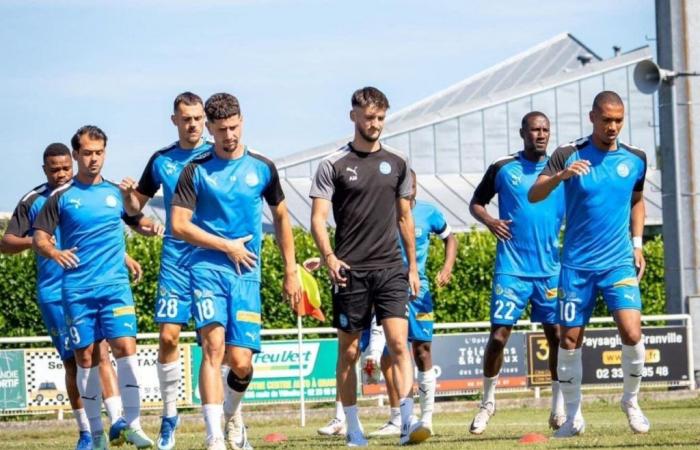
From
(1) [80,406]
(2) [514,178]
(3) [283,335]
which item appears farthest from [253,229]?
(3) [283,335]

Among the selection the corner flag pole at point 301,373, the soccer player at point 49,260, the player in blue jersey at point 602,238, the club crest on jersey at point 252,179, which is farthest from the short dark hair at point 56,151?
the corner flag pole at point 301,373

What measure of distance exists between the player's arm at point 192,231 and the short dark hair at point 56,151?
8.75ft

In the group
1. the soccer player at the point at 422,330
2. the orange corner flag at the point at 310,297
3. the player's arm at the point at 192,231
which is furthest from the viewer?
the orange corner flag at the point at 310,297

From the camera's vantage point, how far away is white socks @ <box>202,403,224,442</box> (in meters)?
10.1

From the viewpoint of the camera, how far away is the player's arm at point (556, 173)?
10898 millimetres

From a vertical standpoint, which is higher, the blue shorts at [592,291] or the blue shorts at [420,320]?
the blue shorts at [592,291]

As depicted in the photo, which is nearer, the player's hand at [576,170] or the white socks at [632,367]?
the player's hand at [576,170]

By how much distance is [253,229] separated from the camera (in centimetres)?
1083

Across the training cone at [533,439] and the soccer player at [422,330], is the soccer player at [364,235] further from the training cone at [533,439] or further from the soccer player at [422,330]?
the soccer player at [422,330]

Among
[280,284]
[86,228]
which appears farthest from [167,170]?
[280,284]

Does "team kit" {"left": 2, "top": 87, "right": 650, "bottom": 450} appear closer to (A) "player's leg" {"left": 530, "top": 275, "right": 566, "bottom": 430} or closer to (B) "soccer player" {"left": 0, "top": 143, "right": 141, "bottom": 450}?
(B) "soccer player" {"left": 0, "top": 143, "right": 141, "bottom": 450}

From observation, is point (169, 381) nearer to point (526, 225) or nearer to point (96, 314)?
point (96, 314)

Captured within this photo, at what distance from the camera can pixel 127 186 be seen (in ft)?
39.1

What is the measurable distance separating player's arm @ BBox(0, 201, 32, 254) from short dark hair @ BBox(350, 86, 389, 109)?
3231 mm
